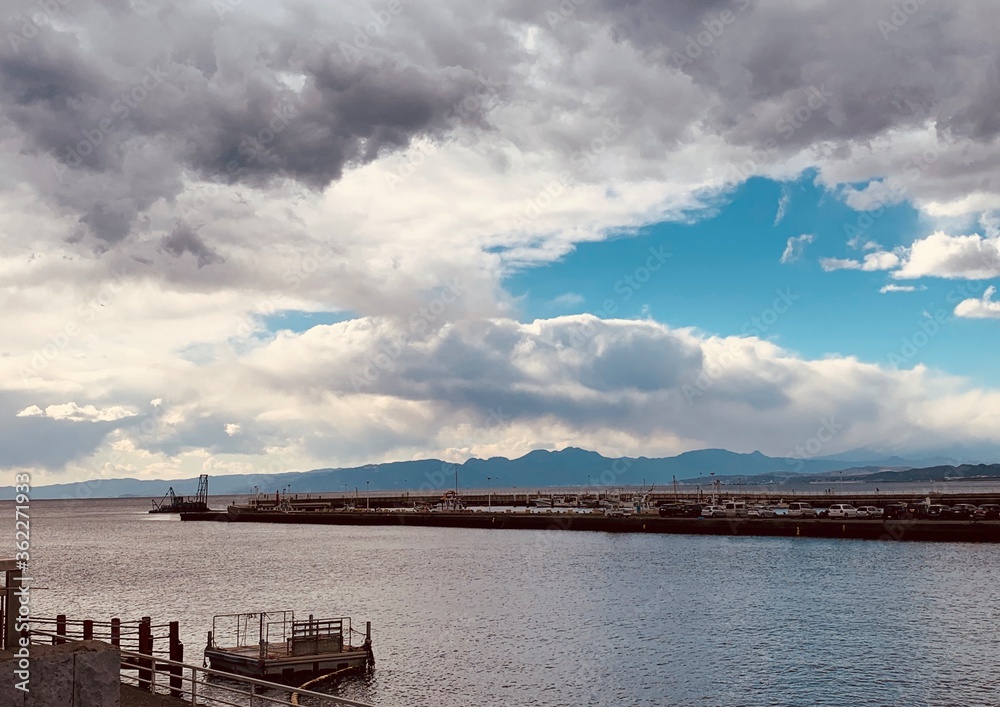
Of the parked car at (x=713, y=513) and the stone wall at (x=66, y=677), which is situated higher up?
the stone wall at (x=66, y=677)

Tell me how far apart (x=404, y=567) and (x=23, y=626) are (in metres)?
91.5

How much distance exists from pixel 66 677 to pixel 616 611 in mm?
57993

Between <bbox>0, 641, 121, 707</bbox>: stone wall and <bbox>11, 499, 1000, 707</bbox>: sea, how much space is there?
28223 millimetres

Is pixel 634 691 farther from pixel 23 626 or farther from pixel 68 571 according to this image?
pixel 68 571

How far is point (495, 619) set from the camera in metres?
65.5

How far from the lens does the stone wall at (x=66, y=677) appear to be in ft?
48.0

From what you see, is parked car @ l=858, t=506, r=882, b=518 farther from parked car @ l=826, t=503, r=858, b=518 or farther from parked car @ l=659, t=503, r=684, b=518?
parked car @ l=659, t=503, r=684, b=518

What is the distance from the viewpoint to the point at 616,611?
68812mm

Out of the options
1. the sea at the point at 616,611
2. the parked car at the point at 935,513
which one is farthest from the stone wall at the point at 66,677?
the parked car at the point at 935,513

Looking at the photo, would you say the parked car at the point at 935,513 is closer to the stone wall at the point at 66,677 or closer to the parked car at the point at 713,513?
the parked car at the point at 713,513

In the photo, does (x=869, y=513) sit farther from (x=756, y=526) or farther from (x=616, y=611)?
(x=616, y=611)

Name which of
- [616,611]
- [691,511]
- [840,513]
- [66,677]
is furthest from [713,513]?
[66,677]

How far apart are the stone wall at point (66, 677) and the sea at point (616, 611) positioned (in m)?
28.2

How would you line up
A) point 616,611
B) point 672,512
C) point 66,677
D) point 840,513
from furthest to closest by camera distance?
point 672,512 → point 840,513 → point 616,611 → point 66,677
